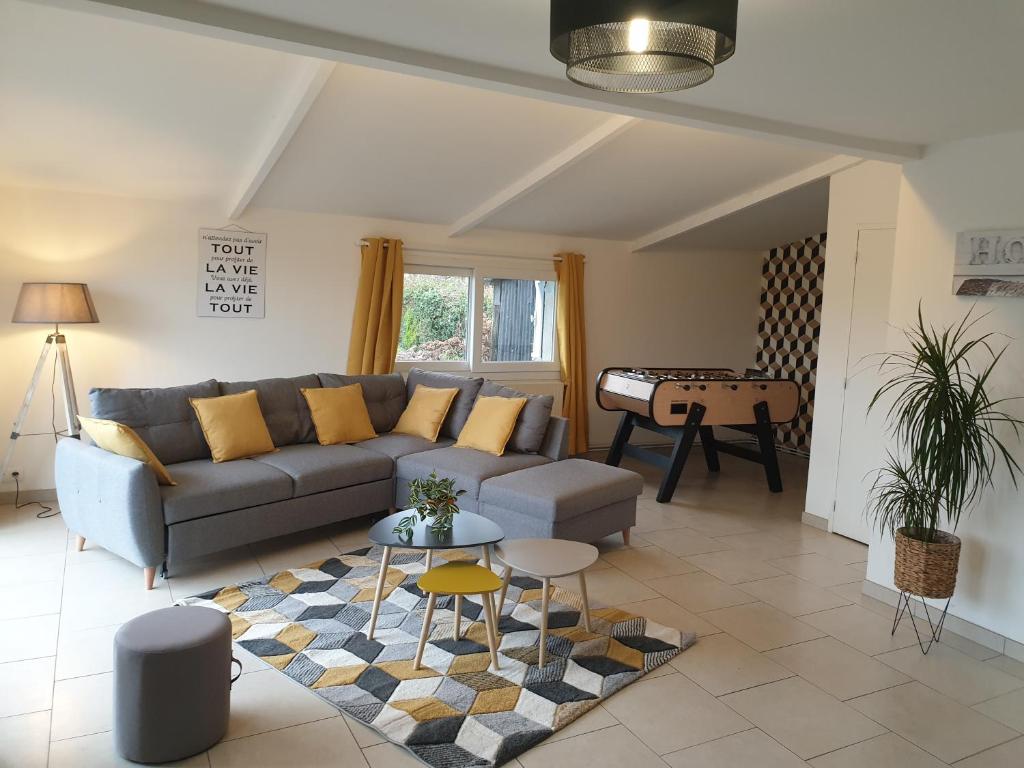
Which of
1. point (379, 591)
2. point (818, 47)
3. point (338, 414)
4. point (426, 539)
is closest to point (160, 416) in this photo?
point (338, 414)

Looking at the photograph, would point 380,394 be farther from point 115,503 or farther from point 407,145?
point 115,503

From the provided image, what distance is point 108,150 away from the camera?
441 cm

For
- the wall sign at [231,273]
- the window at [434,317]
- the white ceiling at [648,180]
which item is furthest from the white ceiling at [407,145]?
the window at [434,317]

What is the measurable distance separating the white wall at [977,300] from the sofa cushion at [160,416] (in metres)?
4.00

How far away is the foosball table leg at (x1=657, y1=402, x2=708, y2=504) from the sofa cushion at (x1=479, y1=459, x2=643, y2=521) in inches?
42.0

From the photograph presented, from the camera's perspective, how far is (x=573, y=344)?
7.07m

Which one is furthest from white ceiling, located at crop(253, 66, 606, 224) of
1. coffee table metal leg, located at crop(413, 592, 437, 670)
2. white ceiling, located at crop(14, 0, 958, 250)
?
coffee table metal leg, located at crop(413, 592, 437, 670)

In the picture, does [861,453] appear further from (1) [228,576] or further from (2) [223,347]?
(2) [223,347]

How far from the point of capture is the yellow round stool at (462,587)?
117 inches

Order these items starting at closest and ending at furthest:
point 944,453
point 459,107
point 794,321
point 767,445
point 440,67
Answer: point 440,67
point 944,453
point 459,107
point 767,445
point 794,321

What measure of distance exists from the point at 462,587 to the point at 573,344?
431cm

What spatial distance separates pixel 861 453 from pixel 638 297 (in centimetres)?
309

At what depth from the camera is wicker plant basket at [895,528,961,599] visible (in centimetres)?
340

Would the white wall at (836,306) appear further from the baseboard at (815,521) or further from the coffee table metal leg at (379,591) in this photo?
the coffee table metal leg at (379,591)
